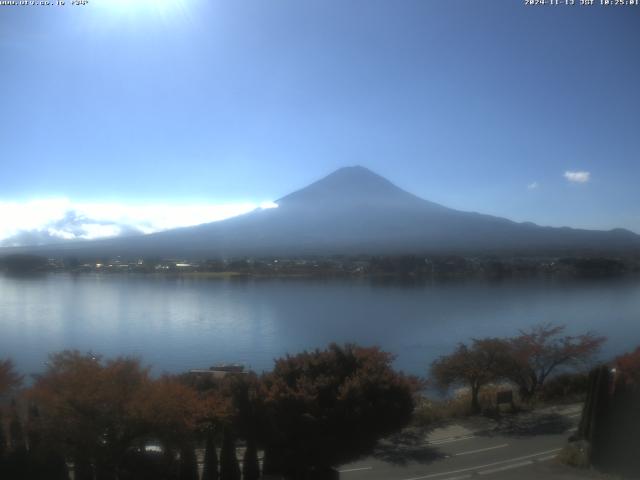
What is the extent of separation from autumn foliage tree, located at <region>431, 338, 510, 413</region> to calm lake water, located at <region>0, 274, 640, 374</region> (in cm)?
231

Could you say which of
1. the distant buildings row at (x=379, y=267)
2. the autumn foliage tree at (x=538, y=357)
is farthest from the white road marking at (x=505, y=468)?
the distant buildings row at (x=379, y=267)

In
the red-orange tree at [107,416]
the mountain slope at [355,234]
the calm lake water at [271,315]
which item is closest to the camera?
the red-orange tree at [107,416]

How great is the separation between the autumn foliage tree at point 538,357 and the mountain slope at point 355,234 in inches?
972

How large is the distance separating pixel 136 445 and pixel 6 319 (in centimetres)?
1354

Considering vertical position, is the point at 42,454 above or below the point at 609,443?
above

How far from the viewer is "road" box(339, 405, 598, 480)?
207 inches

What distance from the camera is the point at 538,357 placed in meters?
10.4

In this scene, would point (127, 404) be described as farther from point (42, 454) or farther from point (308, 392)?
point (308, 392)

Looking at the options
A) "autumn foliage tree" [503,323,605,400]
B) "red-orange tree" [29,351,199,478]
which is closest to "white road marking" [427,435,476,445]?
"autumn foliage tree" [503,323,605,400]

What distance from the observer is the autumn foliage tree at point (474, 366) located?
9016 millimetres

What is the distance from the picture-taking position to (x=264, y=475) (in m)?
4.72

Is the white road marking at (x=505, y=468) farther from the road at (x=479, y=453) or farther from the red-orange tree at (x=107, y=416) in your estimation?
the red-orange tree at (x=107, y=416)

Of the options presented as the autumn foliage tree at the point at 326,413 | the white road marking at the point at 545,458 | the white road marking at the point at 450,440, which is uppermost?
the autumn foliage tree at the point at 326,413

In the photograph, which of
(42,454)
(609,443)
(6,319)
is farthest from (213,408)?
(6,319)
